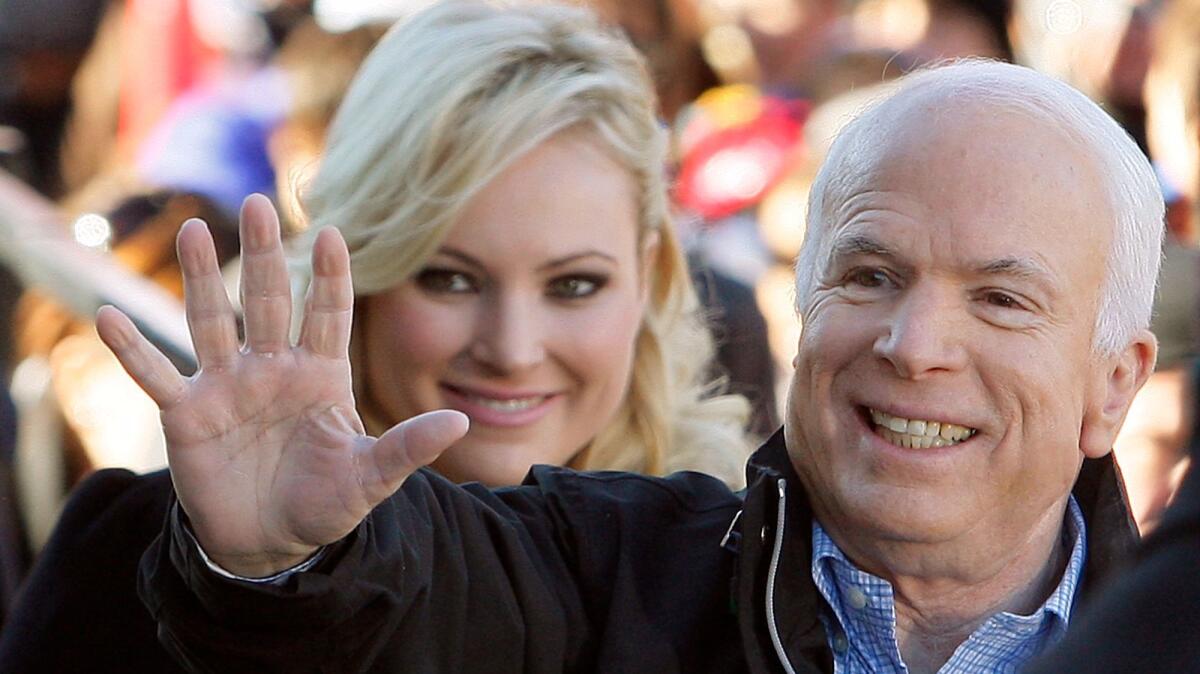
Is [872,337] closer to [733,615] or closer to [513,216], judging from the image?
[733,615]

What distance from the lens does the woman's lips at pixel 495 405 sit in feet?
11.4

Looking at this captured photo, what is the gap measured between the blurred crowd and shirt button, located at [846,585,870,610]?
144cm

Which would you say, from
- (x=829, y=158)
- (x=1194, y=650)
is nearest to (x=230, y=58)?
(x=829, y=158)

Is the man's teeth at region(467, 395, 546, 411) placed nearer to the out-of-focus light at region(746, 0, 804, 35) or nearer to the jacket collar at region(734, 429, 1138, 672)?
the jacket collar at region(734, 429, 1138, 672)

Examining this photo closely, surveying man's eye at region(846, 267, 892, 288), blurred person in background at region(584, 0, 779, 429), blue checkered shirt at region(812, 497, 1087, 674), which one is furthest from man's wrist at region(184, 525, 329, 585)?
blurred person in background at region(584, 0, 779, 429)

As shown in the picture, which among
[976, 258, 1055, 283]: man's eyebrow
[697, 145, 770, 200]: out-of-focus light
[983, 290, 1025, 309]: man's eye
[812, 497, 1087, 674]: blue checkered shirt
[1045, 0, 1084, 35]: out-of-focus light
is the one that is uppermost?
[1045, 0, 1084, 35]: out-of-focus light

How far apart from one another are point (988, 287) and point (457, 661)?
0.81 meters

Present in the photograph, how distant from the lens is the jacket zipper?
7.49ft

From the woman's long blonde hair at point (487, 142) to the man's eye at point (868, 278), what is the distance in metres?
1.10

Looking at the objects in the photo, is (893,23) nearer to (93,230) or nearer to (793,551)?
(93,230)

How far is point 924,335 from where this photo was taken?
90.2 inches

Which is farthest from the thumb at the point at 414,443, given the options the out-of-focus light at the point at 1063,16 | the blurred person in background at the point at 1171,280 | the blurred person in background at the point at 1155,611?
the out-of-focus light at the point at 1063,16

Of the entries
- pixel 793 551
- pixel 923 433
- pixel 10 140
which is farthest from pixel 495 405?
pixel 10 140

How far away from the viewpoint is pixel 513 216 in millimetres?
3387
